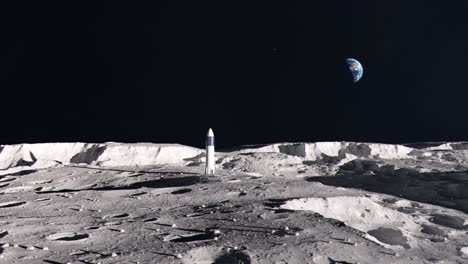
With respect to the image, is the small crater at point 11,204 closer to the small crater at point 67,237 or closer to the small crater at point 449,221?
the small crater at point 67,237

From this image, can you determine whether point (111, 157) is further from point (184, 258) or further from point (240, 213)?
point (184, 258)

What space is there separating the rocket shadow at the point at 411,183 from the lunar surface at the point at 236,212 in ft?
0.08

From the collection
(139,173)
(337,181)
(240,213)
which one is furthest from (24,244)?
(337,181)

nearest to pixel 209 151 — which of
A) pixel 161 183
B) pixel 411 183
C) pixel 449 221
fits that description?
pixel 161 183

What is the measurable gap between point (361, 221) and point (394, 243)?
96 centimetres

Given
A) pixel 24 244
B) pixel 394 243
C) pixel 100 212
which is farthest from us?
pixel 100 212

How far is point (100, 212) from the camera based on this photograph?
21.7 ft

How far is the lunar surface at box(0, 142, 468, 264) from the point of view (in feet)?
14.5

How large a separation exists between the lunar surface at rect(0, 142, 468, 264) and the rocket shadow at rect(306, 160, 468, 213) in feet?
0.08

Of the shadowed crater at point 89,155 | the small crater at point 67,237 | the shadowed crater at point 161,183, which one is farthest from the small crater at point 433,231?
the shadowed crater at point 89,155

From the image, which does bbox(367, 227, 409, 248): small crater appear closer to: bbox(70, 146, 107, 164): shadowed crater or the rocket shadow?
the rocket shadow

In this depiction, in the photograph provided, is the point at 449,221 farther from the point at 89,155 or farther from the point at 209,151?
the point at 89,155

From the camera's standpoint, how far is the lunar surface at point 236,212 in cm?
442

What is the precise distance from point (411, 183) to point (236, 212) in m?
5.45
